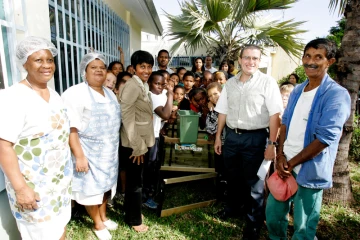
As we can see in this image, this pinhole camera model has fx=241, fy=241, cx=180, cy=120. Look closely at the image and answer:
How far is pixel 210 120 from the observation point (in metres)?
2.92

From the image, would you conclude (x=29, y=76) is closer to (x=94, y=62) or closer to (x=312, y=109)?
(x=94, y=62)

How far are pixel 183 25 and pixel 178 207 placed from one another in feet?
19.2

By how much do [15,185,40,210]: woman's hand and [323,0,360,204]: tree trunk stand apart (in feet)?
10.1

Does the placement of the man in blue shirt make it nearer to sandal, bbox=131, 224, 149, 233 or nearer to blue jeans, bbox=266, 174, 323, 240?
blue jeans, bbox=266, 174, 323, 240

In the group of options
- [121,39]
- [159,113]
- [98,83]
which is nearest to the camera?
[98,83]

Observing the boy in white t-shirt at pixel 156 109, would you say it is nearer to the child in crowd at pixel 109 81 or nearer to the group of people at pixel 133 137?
the group of people at pixel 133 137

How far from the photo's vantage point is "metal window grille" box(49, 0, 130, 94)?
9.18 feet

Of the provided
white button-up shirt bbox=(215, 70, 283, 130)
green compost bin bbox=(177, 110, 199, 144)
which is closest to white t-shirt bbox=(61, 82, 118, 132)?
green compost bin bbox=(177, 110, 199, 144)

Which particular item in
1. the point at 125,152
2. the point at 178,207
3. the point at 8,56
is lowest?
the point at 178,207

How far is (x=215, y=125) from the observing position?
2.89 m

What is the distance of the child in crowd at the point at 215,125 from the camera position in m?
2.90

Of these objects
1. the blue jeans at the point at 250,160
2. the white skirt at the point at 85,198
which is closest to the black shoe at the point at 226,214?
the blue jeans at the point at 250,160

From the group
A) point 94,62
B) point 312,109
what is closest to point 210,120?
point 312,109

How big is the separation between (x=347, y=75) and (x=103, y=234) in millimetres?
3066
